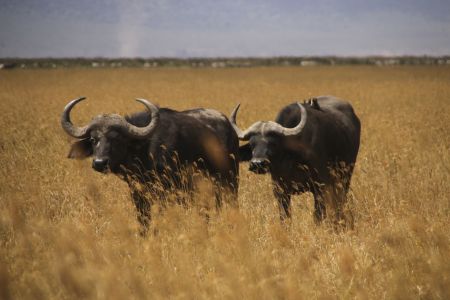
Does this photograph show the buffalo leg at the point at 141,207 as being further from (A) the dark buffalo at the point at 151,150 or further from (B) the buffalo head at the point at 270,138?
(B) the buffalo head at the point at 270,138

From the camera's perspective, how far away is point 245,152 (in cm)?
663

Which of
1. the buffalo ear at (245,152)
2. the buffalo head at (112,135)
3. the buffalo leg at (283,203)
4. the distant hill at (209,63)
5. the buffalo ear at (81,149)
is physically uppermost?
the buffalo head at (112,135)

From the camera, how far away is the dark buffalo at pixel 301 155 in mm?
6129

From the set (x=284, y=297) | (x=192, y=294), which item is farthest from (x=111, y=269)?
(x=284, y=297)

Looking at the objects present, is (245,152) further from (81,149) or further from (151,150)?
(81,149)

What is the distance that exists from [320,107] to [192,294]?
4689 millimetres

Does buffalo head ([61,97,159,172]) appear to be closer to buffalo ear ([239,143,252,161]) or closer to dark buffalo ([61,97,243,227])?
dark buffalo ([61,97,243,227])

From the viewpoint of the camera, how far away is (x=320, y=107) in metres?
7.54

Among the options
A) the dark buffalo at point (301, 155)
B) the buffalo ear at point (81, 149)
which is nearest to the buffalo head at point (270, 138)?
the dark buffalo at point (301, 155)

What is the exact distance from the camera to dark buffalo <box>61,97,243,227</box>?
5.89 m

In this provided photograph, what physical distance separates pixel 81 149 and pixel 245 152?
198 centimetres

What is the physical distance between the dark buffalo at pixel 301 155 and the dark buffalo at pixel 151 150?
1.71 ft

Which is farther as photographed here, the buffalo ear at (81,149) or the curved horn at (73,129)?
the buffalo ear at (81,149)

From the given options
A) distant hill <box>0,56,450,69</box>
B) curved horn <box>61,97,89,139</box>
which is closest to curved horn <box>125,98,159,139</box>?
curved horn <box>61,97,89,139</box>
